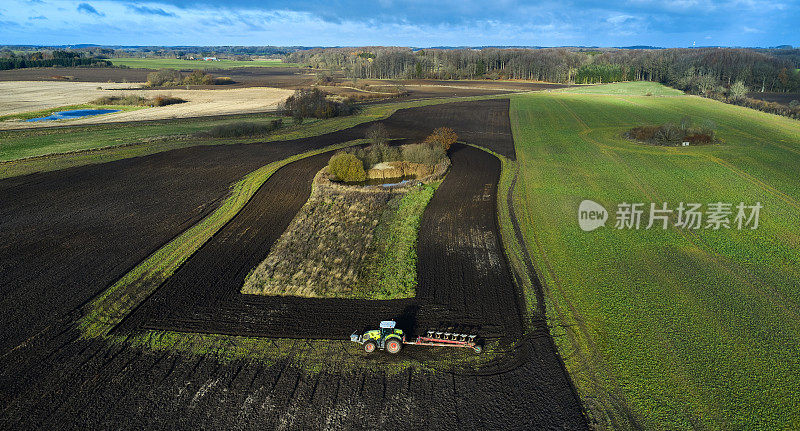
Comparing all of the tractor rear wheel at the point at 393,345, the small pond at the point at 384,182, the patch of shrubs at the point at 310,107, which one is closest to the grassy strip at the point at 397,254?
the tractor rear wheel at the point at 393,345

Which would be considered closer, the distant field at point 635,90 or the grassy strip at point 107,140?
the grassy strip at point 107,140

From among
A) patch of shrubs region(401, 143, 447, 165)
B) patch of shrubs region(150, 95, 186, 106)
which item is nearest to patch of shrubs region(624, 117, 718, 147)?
patch of shrubs region(401, 143, 447, 165)

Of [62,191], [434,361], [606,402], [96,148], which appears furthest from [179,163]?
[606,402]

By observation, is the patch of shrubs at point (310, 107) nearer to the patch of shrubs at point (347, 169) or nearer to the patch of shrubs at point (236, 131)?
the patch of shrubs at point (236, 131)

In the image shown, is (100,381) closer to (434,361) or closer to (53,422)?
(53,422)

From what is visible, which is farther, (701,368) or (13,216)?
(13,216)
